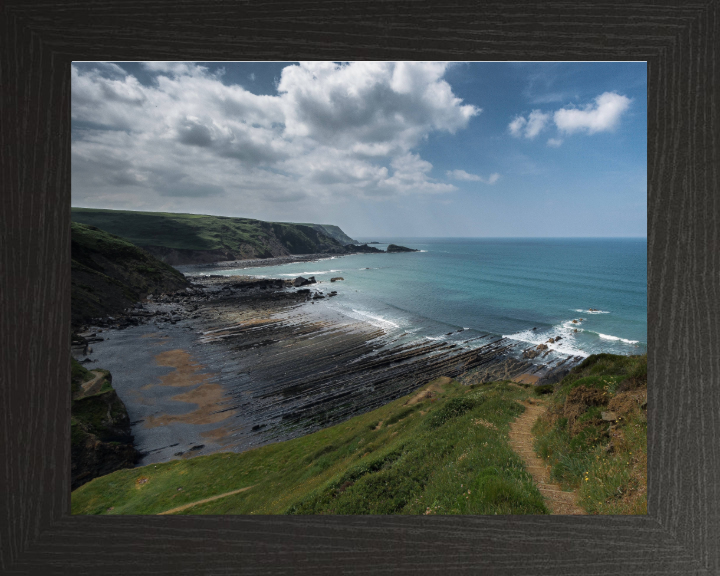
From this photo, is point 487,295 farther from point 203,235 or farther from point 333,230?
point 203,235

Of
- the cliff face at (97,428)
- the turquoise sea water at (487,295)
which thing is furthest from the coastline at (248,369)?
the turquoise sea water at (487,295)

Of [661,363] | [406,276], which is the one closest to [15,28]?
[661,363]

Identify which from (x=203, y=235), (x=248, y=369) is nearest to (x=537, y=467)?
(x=248, y=369)

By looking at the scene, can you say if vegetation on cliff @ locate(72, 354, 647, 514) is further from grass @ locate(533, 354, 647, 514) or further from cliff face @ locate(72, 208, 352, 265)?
cliff face @ locate(72, 208, 352, 265)

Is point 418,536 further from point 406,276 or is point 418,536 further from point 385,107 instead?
point 406,276

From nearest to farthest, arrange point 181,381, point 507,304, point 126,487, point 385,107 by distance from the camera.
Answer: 1. point 126,487
2. point 385,107
3. point 181,381
4. point 507,304

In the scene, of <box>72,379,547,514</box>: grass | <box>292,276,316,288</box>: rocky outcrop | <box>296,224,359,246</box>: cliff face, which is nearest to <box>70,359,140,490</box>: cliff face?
<box>72,379,547,514</box>: grass
